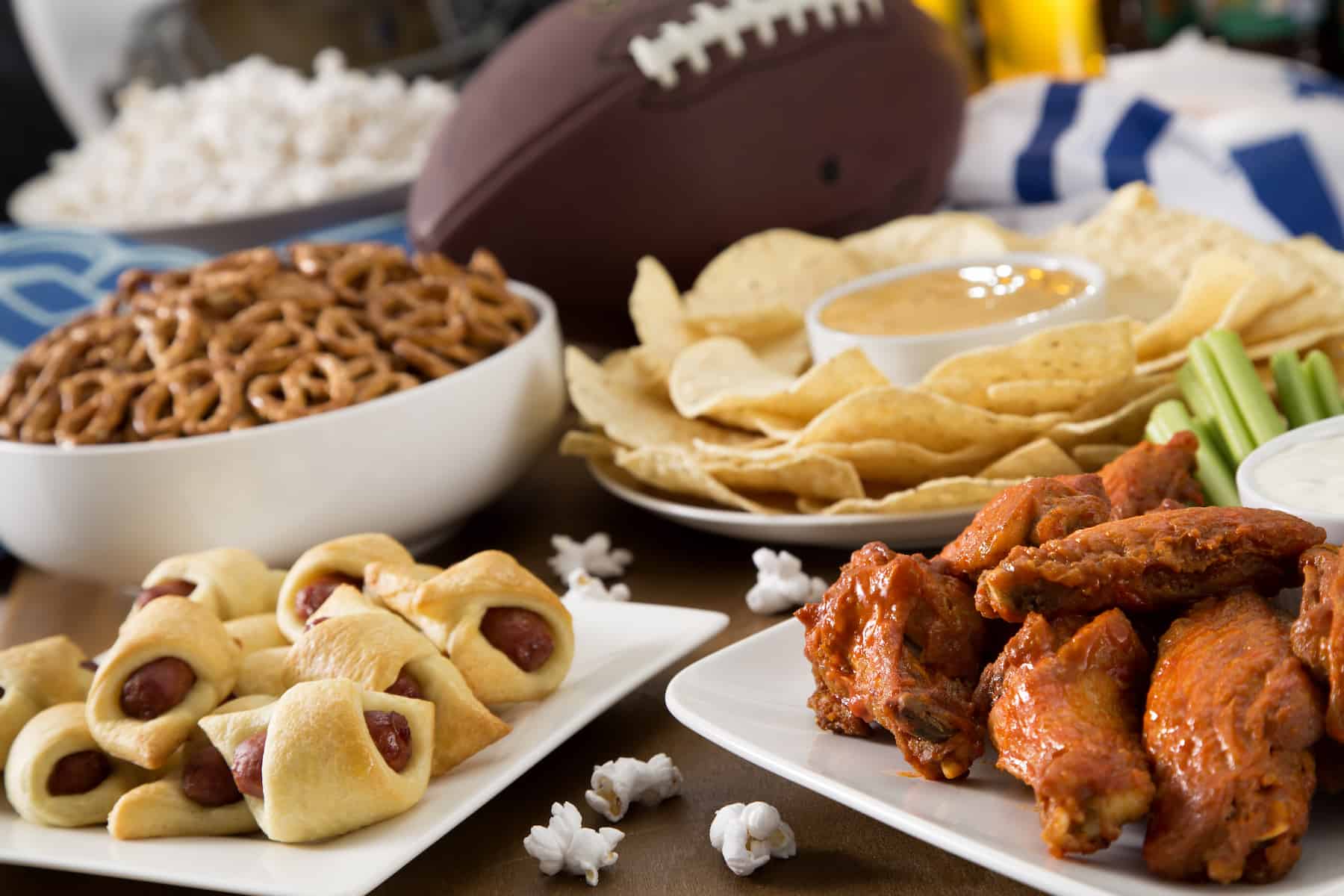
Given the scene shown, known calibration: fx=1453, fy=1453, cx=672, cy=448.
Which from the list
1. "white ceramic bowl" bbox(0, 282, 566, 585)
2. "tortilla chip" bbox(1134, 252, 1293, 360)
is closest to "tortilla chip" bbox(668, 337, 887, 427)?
"white ceramic bowl" bbox(0, 282, 566, 585)

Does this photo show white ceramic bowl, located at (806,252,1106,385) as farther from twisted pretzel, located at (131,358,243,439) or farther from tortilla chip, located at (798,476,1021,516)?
twisted pretzel, located at (131,358,243,439)

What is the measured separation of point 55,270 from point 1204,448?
2.02 meters

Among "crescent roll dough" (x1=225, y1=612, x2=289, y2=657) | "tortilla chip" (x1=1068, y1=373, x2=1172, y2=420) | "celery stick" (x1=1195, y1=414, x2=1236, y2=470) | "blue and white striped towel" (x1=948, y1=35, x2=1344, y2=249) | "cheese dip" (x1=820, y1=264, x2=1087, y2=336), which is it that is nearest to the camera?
"crescent roll dough" (x1=225, y1=612, x2=289, y2=657)

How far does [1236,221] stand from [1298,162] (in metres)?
0.20

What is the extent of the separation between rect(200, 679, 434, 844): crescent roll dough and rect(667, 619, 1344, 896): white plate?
0.74 ft

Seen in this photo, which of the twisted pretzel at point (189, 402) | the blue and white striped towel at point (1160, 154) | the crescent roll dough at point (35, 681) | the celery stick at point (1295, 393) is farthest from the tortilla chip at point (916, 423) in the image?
the blue and white striped towel at point (1160, 154)

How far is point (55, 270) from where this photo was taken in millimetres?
2598

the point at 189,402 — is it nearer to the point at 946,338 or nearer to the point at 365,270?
the point at 365,270

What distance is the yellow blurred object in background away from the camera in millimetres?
4129

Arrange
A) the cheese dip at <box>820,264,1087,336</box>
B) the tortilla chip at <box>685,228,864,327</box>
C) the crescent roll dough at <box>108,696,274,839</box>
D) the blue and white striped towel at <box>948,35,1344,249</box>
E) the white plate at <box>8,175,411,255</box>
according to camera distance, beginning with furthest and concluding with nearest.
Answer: the white plate at <box>8,175,411,255</box> < the blue and white striped towel at <box>948,35,1344,249</box> < the tortilla chip at <box>685,228,864,327</box> < the cheese dip at <box>820,264,1087,336</box> < the crescent roll dough at <box>108,696,274,839</box>

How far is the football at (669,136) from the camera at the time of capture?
7.45 ft

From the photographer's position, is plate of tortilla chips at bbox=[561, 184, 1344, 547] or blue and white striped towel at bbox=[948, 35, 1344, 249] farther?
blue and white striped towel at bbox=[948, 35, 1344, 249]

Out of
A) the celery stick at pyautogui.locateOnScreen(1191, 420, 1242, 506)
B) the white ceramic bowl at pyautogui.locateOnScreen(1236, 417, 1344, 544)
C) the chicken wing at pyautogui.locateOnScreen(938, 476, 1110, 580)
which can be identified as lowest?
the celery stick at pyautogui.locateOnScreen(1191, 420, 1242, 506)

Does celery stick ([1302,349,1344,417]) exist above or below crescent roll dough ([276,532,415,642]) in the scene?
below
